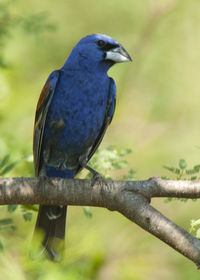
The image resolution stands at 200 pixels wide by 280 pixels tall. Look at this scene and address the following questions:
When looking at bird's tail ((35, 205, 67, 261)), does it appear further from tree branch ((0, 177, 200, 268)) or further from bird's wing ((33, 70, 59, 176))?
tree branch ((0, 177, 200, 268))

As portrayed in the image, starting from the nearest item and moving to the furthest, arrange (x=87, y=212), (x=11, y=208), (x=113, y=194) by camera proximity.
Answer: (x=113, y=194)
(x=11, y=208)
(x=87, y=212)

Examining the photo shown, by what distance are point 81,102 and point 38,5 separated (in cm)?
272

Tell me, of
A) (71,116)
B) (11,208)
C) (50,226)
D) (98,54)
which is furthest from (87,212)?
(98,54)

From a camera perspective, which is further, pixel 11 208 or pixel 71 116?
pixel 71 116

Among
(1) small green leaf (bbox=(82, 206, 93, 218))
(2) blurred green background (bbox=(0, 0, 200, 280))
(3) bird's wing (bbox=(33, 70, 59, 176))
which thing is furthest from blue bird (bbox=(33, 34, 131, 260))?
(1) small green leaf (bbox=(82, 206, 93, 218))

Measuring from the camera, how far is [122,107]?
6039 mm

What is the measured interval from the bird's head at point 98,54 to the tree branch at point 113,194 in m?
1.46

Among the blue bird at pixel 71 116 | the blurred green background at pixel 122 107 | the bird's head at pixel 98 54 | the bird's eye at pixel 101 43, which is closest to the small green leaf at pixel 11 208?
the blurred green background at pixel 122 107

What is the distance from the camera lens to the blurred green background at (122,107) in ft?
14.1

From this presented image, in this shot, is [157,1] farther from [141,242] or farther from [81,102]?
[141,242]

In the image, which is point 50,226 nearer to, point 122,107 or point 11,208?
point 11,208

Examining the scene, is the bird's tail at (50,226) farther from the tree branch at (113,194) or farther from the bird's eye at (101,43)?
the bird's eye at (101,43)

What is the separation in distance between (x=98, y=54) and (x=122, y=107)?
141cm

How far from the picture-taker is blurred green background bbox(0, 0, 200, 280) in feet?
14.1
